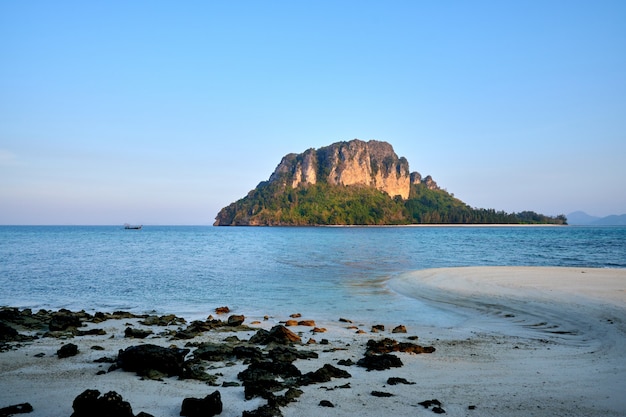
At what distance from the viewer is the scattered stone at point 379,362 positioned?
404 inches

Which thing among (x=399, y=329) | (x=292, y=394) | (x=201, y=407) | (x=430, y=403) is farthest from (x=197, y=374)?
(x=399, y=329)

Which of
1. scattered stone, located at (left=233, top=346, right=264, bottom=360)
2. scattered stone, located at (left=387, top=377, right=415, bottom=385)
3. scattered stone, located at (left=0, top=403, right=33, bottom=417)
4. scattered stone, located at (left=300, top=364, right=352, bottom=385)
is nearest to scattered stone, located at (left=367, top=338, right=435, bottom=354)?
scattered stone, located at (left=300, top=364, right=352, bottom=385)

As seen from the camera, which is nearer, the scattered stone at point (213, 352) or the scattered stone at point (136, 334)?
the scattered stone at point (213, 352)

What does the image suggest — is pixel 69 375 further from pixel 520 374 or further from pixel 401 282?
pixel 401 282

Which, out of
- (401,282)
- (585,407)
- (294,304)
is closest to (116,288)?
(294,304)

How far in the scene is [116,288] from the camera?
2812 cm

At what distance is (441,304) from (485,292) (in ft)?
12.1

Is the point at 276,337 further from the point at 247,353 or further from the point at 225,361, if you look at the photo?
the point at 225,361

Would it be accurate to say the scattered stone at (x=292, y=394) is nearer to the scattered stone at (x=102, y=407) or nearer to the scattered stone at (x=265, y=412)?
the scattered stone at (x=265, y=412)

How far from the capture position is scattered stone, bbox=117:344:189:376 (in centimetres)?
955

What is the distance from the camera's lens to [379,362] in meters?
10.5

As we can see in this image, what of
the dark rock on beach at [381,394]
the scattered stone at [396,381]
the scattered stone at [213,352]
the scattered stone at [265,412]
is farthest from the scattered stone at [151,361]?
the scattered stone at [396,381]

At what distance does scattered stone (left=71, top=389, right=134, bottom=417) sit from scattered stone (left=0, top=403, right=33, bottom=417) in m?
1.48

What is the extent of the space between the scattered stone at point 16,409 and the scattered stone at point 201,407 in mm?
2739
